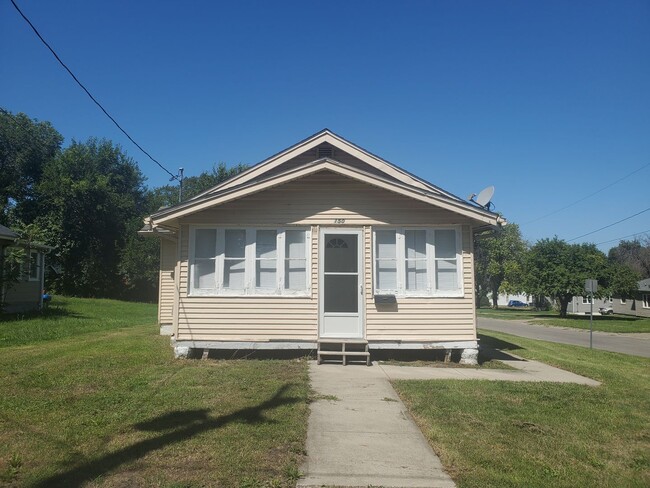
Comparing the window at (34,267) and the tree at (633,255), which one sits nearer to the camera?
the window at (34,267)

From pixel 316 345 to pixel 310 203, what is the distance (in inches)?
111

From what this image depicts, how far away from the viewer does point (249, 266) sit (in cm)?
956

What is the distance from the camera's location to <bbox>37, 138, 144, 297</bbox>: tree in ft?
114

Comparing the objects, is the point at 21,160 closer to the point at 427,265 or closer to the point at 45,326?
the point at 45,326

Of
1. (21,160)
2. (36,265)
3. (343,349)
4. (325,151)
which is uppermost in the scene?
(21,160)

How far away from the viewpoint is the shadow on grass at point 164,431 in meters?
3.78

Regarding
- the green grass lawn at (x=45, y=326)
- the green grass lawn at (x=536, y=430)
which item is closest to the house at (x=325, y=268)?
the green grass lawn at (x=536, y=430)

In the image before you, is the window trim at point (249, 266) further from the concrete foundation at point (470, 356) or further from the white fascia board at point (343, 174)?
the concrete foundation at point (470, 356)

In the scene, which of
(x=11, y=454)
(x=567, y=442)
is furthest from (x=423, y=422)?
(x=11, y=454)

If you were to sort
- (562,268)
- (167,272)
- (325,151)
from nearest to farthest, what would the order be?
(325,151) < (167,272) < (562,268)

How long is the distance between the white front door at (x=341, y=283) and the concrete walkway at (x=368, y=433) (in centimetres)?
111

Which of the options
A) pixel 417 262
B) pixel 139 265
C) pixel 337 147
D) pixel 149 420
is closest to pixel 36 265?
pixel 139 265

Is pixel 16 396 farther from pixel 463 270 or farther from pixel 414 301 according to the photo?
pixel 463 270

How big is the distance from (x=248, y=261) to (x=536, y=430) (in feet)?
19.9
